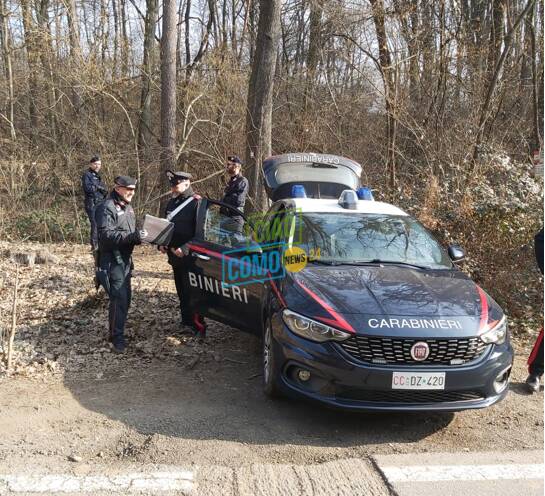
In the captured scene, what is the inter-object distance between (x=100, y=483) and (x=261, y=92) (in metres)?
8.04

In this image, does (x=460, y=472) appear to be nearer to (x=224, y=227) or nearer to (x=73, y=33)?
(x=224, y=227)

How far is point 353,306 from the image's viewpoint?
3889 millimetres

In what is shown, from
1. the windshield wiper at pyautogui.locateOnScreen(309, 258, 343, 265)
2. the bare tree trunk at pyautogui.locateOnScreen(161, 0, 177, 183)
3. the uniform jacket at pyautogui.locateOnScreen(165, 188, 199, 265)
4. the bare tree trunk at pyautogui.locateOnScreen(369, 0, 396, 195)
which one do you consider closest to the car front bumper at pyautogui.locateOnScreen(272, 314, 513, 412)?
the windshield wiper at pyautogui.locateOnScreen(309, 258, 343, 265)

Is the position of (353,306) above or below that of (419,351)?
above

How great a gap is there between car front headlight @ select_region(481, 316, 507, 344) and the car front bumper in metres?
0.07

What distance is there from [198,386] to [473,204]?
527cm

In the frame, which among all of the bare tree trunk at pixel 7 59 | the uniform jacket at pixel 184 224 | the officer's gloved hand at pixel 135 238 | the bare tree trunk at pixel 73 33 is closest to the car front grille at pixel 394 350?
the officer's gloved hand at pixel 135 238

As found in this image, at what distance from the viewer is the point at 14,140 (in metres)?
14.9

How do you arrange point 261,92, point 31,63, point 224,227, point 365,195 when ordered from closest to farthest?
point 224,227 < point 365,195 < point 261,92 < point 31,63

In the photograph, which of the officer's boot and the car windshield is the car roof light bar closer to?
the car windshield

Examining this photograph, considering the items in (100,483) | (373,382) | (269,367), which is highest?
(373,382)

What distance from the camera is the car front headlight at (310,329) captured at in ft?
12.2

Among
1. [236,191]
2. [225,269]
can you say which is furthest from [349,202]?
[236,191]

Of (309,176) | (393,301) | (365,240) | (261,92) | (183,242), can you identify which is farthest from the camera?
(261,92)
